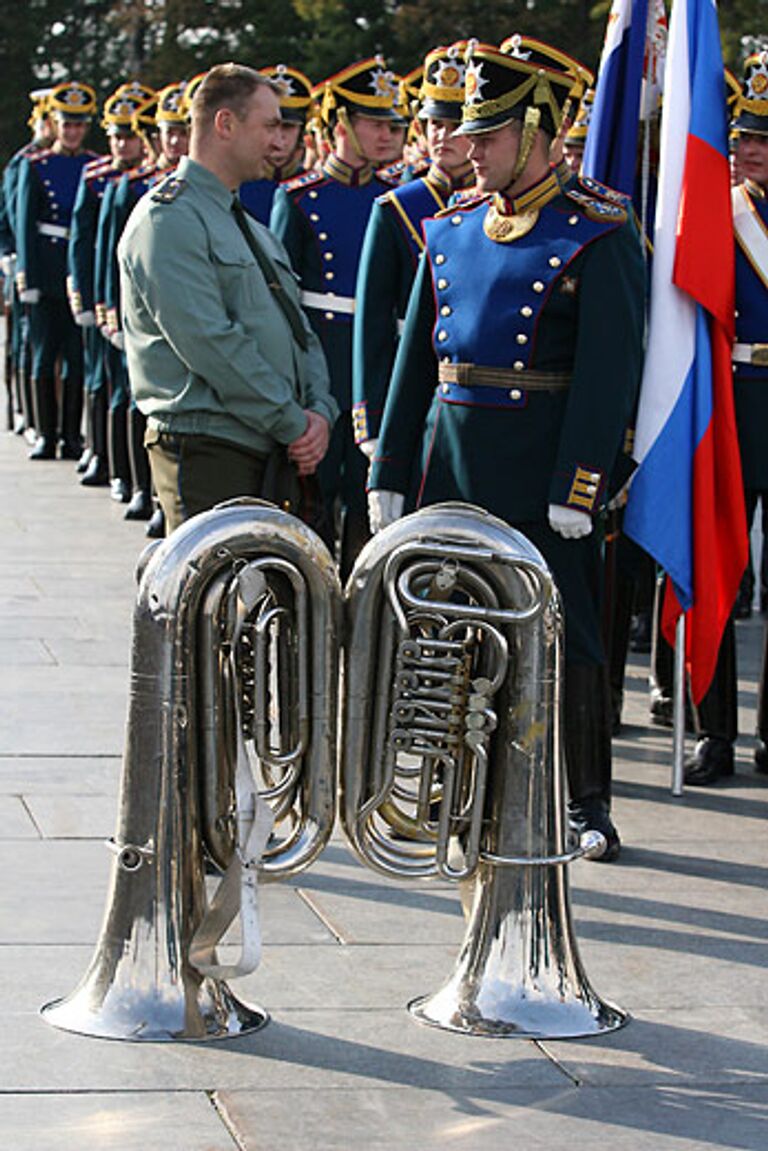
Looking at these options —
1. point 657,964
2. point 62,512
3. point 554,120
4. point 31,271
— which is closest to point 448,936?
point 657,964

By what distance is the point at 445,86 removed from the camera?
8.59 m

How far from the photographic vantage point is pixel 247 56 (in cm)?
4341

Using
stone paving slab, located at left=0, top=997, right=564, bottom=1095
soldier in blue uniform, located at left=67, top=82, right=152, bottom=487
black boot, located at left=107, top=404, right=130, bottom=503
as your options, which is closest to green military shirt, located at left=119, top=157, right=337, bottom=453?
stone paving slab, located at left=0, top=997, right=564, bottom=1095

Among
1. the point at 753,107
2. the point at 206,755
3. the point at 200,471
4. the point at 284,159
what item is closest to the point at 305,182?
the point at 284,159

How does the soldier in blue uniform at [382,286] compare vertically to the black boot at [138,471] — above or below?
above

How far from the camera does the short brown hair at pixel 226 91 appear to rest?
644cm

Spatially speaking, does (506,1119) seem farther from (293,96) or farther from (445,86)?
(293,96)

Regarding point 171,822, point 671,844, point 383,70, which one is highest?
point 383,70

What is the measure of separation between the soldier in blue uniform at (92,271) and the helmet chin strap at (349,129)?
5.05 metres

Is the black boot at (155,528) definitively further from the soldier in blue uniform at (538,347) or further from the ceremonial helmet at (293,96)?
the soldier in blue uniform at (538,347)

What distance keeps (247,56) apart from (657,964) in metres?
39.2

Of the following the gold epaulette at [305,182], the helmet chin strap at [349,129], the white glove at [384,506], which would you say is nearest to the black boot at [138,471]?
the gold epaulette at [305,182]

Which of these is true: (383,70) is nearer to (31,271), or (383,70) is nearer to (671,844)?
(671,844)

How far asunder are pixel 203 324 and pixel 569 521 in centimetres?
108
